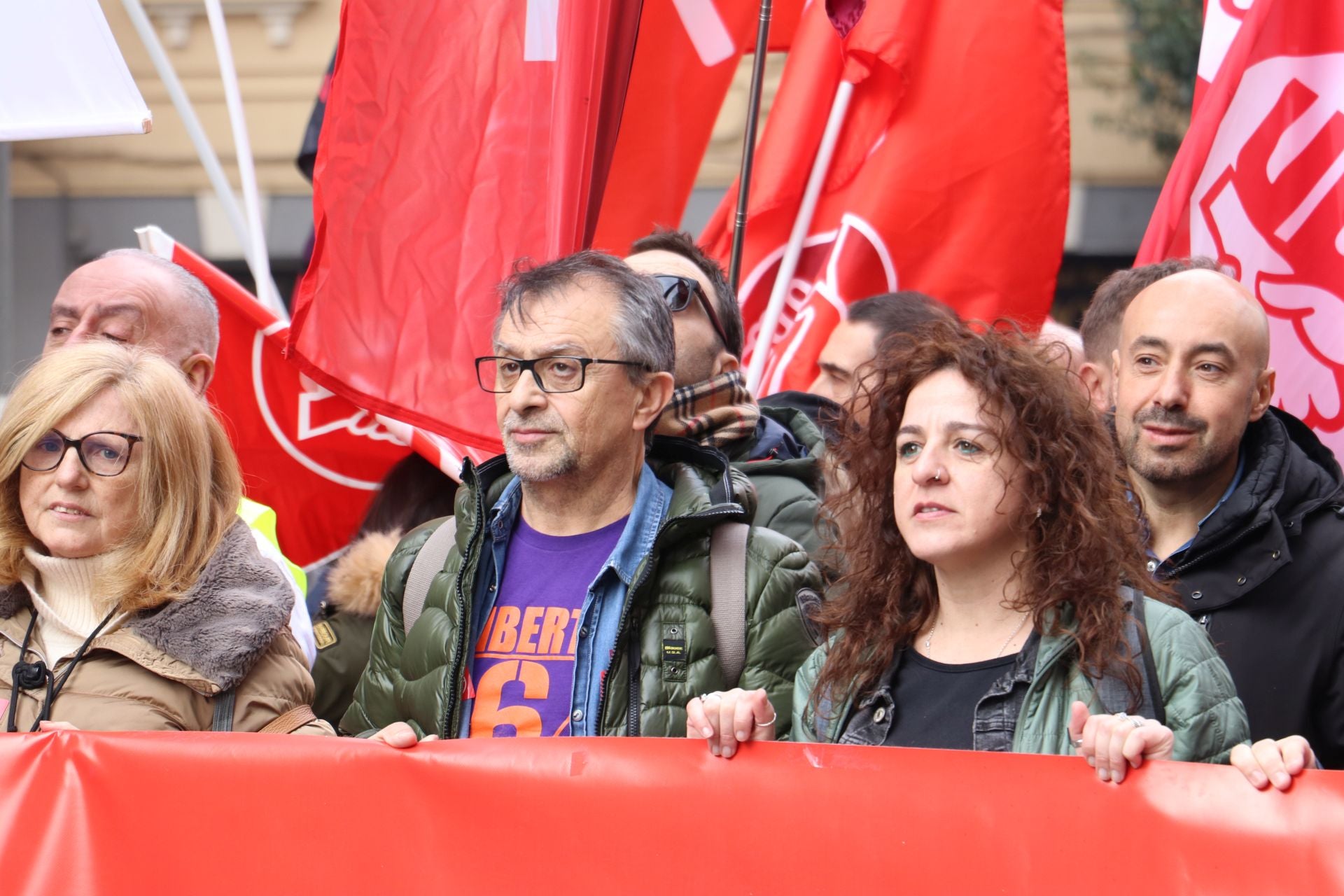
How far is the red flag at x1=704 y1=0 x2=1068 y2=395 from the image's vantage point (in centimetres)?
495

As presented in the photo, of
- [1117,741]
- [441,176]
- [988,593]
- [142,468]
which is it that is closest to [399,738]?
[142,468]

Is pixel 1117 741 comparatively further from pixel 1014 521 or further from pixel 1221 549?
pixel 1221 549

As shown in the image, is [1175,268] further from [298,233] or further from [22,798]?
[298,233]

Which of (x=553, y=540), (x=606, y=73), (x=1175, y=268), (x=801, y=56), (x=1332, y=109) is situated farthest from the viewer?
(x=801, y=56)

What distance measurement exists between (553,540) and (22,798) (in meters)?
0.96

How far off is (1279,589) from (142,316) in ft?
8.06

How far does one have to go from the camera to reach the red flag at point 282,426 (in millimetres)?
4621

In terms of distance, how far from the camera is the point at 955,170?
497 cm

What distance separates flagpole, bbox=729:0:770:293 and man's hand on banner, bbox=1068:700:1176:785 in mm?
2266

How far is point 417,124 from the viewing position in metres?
4.16

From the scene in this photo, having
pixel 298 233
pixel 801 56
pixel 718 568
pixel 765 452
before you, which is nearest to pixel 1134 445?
pixel 765 452

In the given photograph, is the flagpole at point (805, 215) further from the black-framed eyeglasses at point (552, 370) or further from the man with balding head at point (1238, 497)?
the black-framed eyeglasses at point (552, 370)

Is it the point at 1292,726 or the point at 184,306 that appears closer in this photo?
the point at 1292,726

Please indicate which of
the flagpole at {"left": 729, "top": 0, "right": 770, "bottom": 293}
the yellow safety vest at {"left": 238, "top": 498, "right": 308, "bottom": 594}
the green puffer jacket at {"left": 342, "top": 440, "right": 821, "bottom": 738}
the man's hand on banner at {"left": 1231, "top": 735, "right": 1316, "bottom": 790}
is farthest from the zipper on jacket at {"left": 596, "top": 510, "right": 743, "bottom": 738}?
the flagpole at {"left": 729, "top": 0, "right": 770, "bottom": 293}
